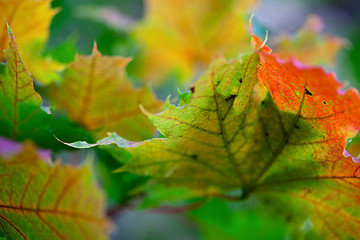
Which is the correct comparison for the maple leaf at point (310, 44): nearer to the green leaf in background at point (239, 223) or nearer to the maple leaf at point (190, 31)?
the maple leaf at point (190, 31)

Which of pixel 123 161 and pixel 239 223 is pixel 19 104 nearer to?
pixel 123 161

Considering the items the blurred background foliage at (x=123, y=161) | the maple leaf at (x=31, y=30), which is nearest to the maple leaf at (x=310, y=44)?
the blurred background foliage at (x=123, y=161)

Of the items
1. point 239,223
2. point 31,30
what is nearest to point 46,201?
point 31,30

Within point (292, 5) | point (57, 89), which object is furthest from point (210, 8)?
point (292, 5)

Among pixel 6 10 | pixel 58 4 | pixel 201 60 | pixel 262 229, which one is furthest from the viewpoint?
pixel 201 60

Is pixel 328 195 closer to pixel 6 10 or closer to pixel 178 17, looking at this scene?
pixel 6 10

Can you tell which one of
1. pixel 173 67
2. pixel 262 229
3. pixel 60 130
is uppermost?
pixel 60 130
